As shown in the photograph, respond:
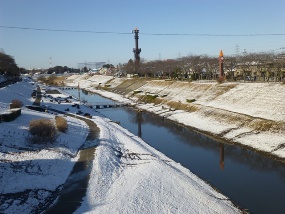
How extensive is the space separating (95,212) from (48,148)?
30.2 ft

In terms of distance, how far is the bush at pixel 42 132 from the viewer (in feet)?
70.3

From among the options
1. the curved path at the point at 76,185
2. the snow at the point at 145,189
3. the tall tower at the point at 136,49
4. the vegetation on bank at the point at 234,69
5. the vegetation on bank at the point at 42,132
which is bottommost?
the snow at the point at 145,189

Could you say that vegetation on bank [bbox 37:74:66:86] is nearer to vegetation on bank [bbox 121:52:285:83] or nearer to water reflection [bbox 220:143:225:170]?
vegetation on bank [bbox 121:52:285:83]

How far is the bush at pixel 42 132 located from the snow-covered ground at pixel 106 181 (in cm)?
54

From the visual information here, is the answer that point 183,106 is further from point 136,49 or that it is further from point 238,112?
point 136,49

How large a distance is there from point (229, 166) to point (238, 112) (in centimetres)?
1411

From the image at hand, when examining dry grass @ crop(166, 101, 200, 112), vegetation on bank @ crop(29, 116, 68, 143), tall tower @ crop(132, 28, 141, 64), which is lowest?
dry grass @ crop(166, 101, 200, 112)

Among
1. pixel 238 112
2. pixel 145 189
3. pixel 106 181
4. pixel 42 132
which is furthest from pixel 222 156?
pixel 42 132

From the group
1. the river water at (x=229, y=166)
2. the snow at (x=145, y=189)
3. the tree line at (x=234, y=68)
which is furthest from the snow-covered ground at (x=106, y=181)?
the tree line at (x=234, y=68)

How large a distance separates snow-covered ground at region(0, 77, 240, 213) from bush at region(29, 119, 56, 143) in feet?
1.77

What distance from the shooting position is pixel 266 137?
25.4m

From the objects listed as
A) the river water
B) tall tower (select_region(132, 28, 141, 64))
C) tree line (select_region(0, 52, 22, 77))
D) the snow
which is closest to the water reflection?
the river water

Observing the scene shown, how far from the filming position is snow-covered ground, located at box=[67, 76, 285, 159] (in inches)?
1013

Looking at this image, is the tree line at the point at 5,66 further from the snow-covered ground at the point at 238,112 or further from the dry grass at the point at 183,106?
the dry grass at the point at 183,106
